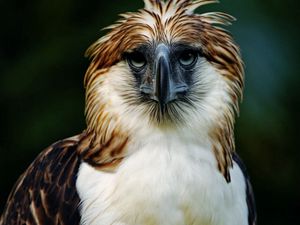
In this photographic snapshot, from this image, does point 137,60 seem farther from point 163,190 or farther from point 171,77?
point 163,190

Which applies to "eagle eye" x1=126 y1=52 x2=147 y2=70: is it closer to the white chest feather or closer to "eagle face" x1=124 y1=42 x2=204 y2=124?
"eagle face" x1=124 y1=42 x2=204 y2=124

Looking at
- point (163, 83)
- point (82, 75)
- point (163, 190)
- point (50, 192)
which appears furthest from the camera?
point (82, 75)

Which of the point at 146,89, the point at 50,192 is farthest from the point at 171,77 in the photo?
the point at 50,192

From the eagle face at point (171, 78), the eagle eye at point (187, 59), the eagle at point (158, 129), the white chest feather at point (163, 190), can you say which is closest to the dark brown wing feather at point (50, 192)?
the eagle at point (158, 129)

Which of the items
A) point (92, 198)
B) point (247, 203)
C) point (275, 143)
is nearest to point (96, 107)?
point (92, 198)

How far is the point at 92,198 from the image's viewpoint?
14.1 feet

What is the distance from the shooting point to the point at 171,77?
4.19m

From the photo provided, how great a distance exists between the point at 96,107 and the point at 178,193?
540mm

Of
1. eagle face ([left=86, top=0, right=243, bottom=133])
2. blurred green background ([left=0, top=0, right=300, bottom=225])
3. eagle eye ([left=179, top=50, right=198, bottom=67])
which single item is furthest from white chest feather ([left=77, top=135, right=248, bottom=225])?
blurred green background ([left=0, top=0, right=300, bottom=225])

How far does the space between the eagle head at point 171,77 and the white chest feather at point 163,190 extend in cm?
10

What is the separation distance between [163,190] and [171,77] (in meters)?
0.48

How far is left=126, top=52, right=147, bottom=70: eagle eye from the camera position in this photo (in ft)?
14.0

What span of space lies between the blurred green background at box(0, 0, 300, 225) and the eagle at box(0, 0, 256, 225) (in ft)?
5.03

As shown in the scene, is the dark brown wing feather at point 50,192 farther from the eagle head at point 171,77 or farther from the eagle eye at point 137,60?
the eagle eye at point 137,60
